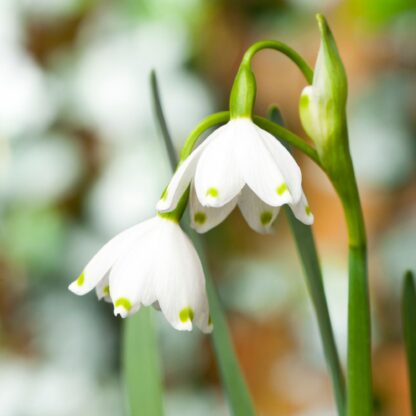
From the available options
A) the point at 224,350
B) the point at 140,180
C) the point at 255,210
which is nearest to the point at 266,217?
the point at 255,210

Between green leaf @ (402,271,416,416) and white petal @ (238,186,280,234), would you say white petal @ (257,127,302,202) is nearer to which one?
white petal @ (238,186,280,234)

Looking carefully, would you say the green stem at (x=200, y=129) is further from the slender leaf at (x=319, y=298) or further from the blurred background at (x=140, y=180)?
the blurred background at (x=140, y=180)

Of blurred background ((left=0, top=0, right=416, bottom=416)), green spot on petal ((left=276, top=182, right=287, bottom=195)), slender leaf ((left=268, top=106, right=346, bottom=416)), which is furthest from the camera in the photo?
blurred background ((left=0, top=0, right=416, bottom=416))

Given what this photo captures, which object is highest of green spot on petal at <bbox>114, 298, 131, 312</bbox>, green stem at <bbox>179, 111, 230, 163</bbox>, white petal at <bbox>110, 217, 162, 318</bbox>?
green stem at <bbox>179, 111, 230, 163</bbox>

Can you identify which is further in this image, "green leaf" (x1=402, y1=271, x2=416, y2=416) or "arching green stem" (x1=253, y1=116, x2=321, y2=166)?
"green leaf" (x1=402, y1=271, x2=416, y2=416)

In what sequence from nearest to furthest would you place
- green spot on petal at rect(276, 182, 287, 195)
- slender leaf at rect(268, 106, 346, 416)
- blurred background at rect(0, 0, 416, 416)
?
green spot on petal at rect(276, 182, 287, 195)
slender leaf at rect(268, 106, 346, 416)
blurred background at rect(0, 0, 416, 416)

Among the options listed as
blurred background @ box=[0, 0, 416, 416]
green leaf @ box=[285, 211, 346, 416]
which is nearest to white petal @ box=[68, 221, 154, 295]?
green leaf @ box=[285, 211, 346, 416]

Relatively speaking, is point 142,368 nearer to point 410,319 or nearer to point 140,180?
point 410,319
